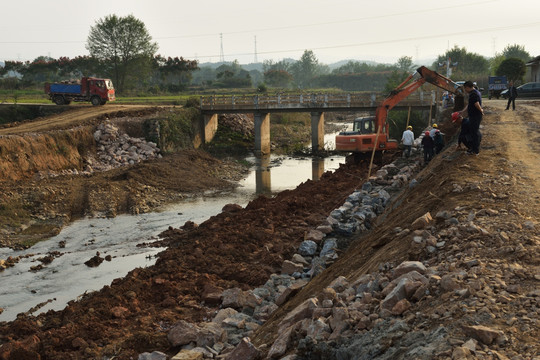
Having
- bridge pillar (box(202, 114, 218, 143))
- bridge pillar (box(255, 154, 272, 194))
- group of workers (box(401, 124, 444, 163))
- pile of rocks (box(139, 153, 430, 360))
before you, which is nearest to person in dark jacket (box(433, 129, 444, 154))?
group of workers (box(401, 124, 444, 163))

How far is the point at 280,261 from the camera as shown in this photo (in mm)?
14695

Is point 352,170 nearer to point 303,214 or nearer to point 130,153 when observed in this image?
point 303,214

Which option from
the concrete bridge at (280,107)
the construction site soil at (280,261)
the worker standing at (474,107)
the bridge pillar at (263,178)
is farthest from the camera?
the concrete bridge at (280,107)

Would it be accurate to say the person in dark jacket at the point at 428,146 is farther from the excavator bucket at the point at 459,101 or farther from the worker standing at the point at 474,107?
the excavator bucket at the point at 459,101

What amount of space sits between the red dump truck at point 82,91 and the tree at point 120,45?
108 ft

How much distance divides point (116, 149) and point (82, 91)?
11.2m

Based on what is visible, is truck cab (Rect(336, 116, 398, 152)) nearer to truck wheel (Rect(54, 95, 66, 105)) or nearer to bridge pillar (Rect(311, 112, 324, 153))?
bridge pillar (Rect(311, 112, 324, 153))

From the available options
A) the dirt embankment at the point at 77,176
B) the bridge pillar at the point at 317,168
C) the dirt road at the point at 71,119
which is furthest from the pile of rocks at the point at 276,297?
the dirt road at the point at 71,119

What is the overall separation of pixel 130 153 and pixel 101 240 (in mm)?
15286

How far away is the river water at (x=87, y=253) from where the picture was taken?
15.3 metres

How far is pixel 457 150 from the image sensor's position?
55.8 ft

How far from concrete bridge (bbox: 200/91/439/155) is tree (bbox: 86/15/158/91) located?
3505 centimetres

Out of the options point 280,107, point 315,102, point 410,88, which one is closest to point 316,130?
point 315,102

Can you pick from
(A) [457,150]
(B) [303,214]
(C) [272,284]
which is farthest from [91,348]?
(A) [457,150]
